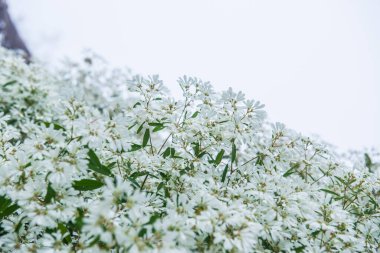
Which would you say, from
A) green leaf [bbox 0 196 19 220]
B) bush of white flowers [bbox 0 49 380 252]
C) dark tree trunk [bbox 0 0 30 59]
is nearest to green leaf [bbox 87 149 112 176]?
bush of white flowers [bbox 0 49 380 252]

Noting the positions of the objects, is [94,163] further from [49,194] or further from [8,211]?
[8,211]

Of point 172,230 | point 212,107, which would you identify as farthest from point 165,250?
point 212,107

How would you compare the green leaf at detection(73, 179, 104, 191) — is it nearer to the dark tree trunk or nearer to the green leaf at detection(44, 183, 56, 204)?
the green leaf at detection(44, 183, 56, 204)

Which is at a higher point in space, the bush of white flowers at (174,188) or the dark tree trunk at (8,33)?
the dark tree trunk at (8,33)

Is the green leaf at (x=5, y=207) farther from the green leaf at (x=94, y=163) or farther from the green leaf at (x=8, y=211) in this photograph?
the green leaf at (x=94, y=163)

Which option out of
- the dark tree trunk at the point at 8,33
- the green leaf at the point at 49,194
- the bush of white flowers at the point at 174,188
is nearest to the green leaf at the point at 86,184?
the bush of white flowers at the point at 174,188

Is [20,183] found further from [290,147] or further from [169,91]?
[290,147]

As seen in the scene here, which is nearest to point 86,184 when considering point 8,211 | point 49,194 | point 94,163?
point 94,163
